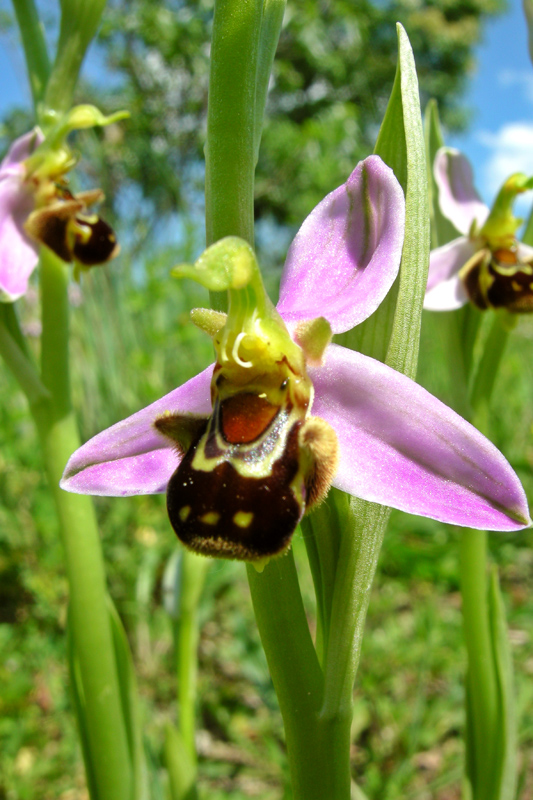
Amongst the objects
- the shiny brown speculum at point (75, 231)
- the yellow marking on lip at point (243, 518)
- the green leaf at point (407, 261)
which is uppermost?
the green leaf at point (407, 261)

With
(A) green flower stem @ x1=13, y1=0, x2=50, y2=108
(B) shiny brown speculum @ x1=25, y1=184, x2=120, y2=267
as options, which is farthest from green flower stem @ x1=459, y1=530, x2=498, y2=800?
(A) green flower stem @ x1=13, y1=0, x2=50, y2=108

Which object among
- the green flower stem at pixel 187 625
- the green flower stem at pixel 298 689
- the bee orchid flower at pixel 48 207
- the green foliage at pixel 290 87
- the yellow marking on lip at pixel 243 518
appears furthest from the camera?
the green foliage at pixel 290 87

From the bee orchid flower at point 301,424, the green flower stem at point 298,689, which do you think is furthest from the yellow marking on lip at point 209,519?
the green flower stem at point 298,689

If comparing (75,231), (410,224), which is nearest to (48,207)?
(75,231)

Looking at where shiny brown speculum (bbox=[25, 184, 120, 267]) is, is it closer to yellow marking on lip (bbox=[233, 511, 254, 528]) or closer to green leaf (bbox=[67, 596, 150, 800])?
green leaf (bbox=[67, 596, 150, 800])

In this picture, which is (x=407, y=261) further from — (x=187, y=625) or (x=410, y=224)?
(x=187, y=625)

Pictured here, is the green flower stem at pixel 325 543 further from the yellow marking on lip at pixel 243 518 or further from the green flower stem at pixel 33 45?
the green flower stem at pixel 33 45
